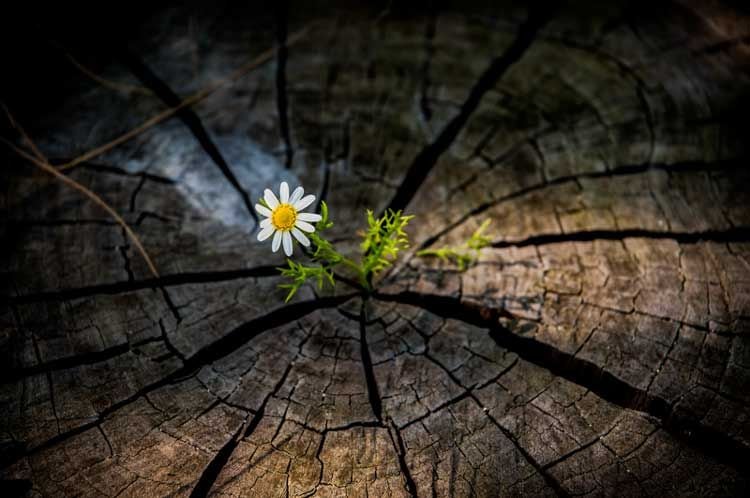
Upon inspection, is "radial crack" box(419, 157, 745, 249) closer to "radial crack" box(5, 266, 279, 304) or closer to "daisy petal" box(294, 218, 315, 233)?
"daisy petal" box(294, 218, 315, 233)

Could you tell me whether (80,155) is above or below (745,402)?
above

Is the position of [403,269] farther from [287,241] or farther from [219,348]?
[219,348]

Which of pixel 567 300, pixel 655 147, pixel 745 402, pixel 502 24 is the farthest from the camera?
pixel 502 24

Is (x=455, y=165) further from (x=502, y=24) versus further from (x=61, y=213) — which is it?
(x=61, y=213)

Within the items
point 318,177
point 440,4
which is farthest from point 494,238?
point 440,4

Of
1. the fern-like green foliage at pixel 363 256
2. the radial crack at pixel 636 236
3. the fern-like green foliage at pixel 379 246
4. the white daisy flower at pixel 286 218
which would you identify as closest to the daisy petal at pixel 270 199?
the white daisy flower at pixel 286 218

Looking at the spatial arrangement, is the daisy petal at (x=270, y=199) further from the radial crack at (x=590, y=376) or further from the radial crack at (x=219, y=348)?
the radial crack at (x=590, y=376)

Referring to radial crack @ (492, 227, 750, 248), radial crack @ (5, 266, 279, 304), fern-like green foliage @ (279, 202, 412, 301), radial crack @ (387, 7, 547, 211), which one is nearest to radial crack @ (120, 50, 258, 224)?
radial crack @ (5, 266, 279, 304)
